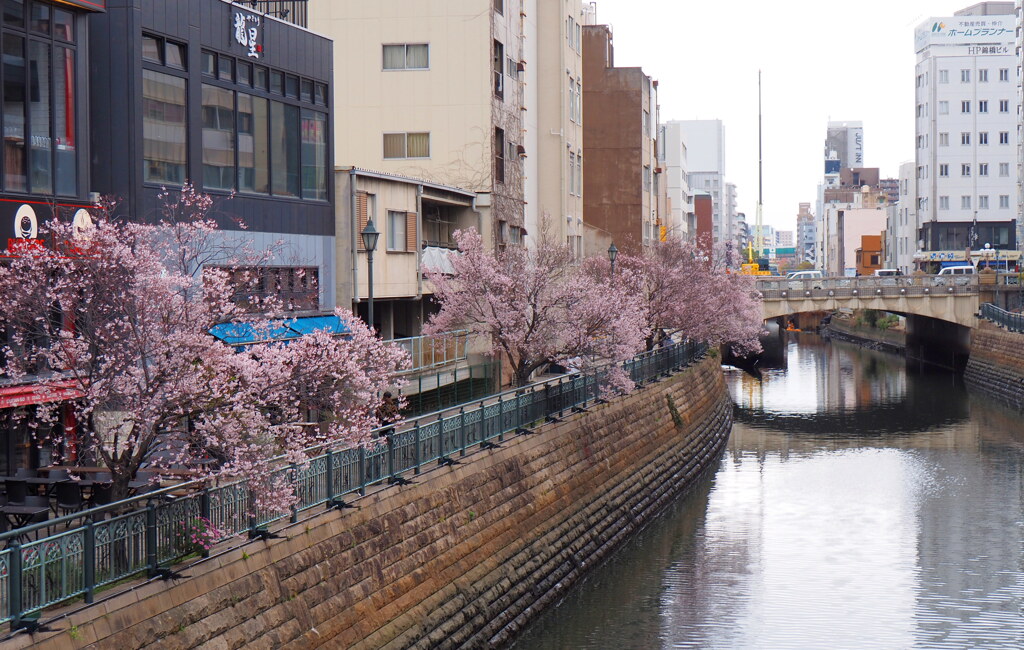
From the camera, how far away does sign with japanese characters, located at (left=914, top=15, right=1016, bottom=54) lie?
4643 inches

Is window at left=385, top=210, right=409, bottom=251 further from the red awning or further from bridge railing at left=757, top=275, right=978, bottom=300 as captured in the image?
bridge railing at left=757, top=275, right=978, bottom=300

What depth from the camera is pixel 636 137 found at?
246 feet

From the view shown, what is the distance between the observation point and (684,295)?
54375 mm

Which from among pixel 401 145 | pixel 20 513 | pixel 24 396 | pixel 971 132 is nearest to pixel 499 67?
pixel 401 145

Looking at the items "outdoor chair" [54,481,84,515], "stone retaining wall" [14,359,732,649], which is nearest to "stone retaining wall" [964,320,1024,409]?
"stone retaining wall" [14,359,732,649]

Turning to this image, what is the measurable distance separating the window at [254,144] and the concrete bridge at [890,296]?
174 feet

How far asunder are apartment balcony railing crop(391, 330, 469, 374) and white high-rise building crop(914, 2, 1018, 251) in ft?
294

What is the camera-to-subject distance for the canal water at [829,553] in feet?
86.1

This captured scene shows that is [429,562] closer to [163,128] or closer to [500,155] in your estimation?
[163,128]

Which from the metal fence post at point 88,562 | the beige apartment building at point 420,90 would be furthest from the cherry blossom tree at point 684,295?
the metal fence post at point 88,562

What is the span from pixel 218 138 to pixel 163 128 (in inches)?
86.9

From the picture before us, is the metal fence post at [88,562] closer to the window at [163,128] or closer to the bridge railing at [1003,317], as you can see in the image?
the window at [163,128]

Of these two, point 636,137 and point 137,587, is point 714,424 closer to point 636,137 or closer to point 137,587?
point 636,137

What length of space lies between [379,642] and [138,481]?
4690mm
